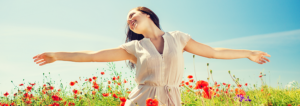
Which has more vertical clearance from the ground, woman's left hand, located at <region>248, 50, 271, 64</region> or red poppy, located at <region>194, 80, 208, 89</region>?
woman's left hand, located at <region>248, 50, 271, 64</region>

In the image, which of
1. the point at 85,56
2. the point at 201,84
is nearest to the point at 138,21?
the point at 85,56

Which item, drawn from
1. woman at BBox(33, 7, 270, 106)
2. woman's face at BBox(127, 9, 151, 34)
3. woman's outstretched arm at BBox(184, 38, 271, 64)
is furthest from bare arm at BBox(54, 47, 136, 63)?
woman's outstretched arm at BBox(184, 38, 271, 64)

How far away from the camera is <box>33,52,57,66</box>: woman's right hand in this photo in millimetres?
2342

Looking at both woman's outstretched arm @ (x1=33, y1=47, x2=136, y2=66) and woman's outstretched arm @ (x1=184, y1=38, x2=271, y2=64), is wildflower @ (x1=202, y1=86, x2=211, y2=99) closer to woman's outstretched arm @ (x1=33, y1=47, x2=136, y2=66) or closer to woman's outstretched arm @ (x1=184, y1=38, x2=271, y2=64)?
woman's outstretched arm @ (x1=184, y1=38, x2=271, y2=64)

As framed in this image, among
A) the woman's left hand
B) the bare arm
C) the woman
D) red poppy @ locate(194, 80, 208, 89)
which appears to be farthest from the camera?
the woman's left hand

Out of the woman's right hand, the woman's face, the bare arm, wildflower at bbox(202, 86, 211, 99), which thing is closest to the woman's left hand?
wildflower at bbox(202, 86, 211, 99)

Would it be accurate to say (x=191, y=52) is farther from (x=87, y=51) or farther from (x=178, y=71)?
(x=87, y=51)

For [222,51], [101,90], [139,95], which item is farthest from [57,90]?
[222,51]

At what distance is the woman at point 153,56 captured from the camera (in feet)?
6.60

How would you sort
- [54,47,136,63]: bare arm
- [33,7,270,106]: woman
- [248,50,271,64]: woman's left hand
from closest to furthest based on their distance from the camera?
[33,7,270,106]: woman → [54,47,136,63]: bare arm → [248,50,271,64]: woman's left hand

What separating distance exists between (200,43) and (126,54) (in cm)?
88

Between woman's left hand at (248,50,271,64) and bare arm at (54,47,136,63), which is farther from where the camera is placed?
woman's left hand at (248,50,271,64)

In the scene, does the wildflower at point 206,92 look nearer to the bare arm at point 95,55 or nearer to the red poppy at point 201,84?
the red poppy at point 201,84

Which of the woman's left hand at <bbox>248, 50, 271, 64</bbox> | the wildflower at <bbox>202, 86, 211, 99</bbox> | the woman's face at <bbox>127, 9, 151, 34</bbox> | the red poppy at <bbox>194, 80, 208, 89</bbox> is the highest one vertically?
the woman's face at <bbox>127, 9, 151, 34</bbox>
